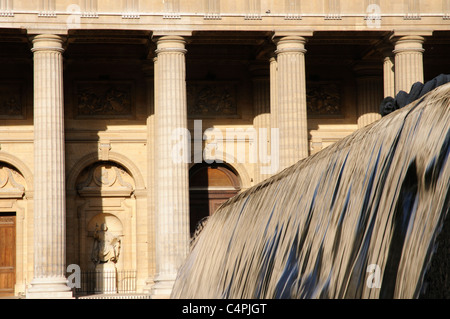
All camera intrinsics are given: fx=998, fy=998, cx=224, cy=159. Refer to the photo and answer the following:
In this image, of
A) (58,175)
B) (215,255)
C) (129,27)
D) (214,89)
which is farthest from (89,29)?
(215,255)

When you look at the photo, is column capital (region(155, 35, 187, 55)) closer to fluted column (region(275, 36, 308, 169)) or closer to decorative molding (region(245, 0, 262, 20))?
decorative molding (region(245, 0, 262, 20))

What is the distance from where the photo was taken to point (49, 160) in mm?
32406

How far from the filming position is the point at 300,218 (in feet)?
31.0

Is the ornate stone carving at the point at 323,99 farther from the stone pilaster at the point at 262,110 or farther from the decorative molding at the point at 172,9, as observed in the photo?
the decorative molding at the point at 172,9

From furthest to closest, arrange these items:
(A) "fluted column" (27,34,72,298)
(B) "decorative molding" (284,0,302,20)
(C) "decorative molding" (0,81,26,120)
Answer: (C) "decorative molding" (0,81,26,120) → (B) "decorative molding" (284,0,302,20) → (A) "fluted column" (27,34,72,298)

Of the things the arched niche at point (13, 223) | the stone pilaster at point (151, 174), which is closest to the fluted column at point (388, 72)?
the stone pilaster at point (151, 174)

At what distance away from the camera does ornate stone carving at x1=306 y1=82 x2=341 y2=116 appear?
39312 millimetres

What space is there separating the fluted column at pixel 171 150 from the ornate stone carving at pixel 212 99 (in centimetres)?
538

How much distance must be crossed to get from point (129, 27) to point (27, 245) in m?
9.52

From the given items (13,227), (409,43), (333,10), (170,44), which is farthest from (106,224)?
(409,43)

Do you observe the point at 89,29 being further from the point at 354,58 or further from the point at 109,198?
the point at 354,58

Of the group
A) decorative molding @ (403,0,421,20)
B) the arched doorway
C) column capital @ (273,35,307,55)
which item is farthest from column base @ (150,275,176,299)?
decorative molding @ (403,0,421,20)

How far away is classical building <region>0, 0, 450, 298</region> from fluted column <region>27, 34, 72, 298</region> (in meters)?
0.05

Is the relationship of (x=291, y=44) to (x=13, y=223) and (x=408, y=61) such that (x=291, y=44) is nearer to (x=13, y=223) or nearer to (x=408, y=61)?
(x=408, y=61)
